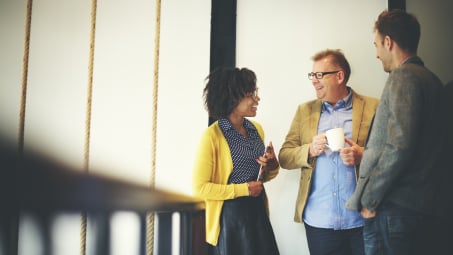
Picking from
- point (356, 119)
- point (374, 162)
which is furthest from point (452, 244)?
point (356, 119)

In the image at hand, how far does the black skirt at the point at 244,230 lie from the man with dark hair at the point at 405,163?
1.53ft

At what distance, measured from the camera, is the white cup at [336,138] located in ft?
4.80

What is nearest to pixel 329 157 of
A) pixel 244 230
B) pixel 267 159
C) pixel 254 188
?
pixel 267 159

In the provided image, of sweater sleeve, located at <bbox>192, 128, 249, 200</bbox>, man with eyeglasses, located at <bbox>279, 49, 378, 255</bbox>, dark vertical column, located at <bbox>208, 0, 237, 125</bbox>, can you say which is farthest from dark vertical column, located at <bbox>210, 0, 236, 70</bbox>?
sweater sleeve, located at <bbox>192, 128, 249, 200</bbox>

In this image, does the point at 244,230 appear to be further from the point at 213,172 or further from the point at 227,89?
the point at 227,89

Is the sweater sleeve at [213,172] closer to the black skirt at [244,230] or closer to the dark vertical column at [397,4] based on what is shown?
the black skirt at [244,230]

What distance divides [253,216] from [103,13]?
112cm

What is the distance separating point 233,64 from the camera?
6.92ft

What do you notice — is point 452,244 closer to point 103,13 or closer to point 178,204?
point 178,204

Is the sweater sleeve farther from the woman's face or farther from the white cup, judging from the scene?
the white cup

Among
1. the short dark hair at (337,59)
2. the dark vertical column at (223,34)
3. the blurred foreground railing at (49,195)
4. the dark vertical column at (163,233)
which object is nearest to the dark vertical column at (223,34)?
the dark vertical column at (223,34)

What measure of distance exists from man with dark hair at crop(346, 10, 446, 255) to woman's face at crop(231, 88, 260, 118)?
59 centimetres

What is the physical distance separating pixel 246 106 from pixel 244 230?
58 cm

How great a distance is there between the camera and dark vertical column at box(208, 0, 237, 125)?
6.85ft
